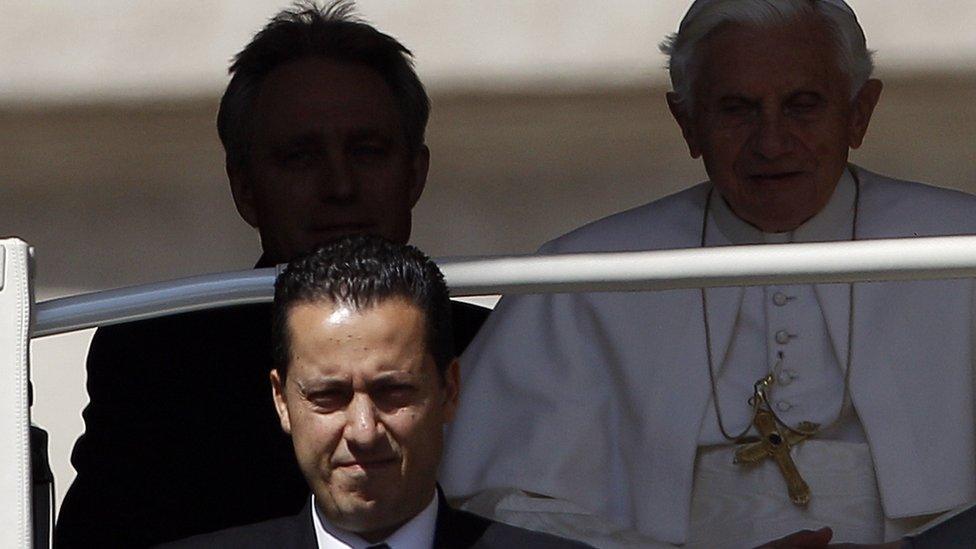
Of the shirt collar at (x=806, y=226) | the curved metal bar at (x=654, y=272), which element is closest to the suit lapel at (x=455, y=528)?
the curved metal bar at (x=654, y=272)

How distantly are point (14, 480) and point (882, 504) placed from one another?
4.26ft

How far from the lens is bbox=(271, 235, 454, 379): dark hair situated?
2.83 m

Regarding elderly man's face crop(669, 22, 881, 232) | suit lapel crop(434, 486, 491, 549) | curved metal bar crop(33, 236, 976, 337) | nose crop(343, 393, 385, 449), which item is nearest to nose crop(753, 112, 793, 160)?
elderly man's face crop(669, 22, 881, 232)

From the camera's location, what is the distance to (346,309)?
2.81 meters

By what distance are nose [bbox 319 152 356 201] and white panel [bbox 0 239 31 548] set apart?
93 cm

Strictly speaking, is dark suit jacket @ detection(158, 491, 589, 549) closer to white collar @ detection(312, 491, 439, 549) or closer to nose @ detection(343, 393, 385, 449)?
white collar @ detection(312, 491, 439, 549)

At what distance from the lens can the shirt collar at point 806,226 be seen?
369 centimetres

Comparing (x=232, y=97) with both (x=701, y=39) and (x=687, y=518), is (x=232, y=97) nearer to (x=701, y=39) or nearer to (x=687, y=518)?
(x=701, y=39)

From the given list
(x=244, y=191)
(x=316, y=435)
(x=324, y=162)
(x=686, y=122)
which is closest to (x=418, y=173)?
(x=324, y=162)

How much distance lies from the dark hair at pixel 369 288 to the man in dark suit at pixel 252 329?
707 millimetres

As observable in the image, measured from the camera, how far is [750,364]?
3697mm

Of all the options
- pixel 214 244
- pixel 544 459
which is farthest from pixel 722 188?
pixel 214 244

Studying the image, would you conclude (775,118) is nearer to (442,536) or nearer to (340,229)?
(340,229)

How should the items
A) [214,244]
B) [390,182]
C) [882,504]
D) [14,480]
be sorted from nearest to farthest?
[14,480] → [882,504] → [390,182] → [214,244]
